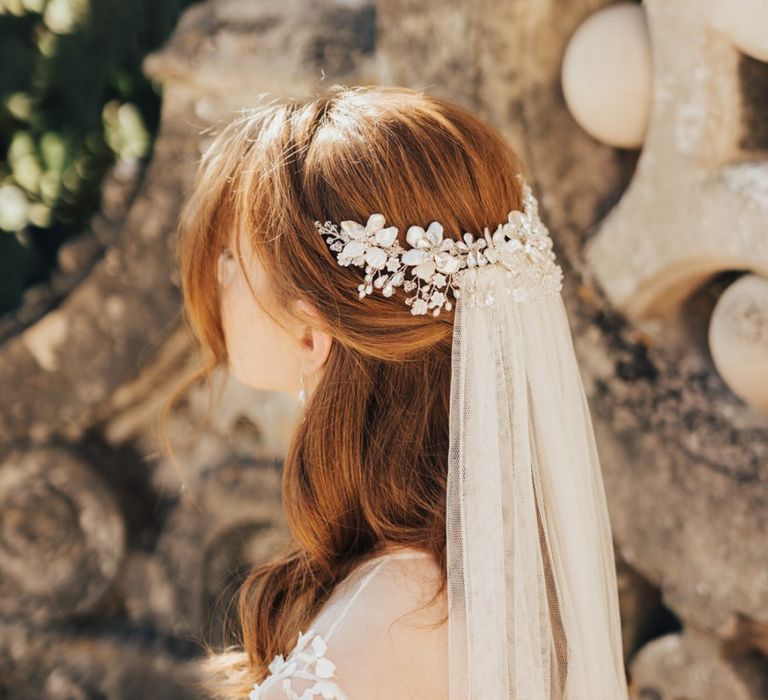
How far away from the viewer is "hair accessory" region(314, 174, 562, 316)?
1.33 metres

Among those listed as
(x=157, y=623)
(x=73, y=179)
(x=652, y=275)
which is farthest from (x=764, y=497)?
(x=73, y=179)

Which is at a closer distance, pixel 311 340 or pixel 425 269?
pixel 425 269

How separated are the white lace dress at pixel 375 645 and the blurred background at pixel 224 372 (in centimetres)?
61

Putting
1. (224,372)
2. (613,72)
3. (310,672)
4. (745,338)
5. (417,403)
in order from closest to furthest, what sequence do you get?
(310,672)
(417,403)
(745,338)
(613,72)
(224,372)

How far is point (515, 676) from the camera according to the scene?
4.34 ft

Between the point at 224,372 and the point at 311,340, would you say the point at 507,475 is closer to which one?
the point at 311,340

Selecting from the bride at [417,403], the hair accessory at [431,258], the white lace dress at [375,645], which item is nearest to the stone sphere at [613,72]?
the bride at [417,403]

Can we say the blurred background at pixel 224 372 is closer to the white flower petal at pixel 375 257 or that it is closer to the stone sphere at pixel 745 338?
the stone sphere at pixel 745 338

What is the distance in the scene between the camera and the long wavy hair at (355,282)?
136 centimetres

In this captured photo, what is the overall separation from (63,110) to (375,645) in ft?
7.41

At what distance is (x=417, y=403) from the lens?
146 centimetres

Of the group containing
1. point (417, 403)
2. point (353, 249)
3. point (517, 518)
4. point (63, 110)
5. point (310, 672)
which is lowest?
point (310, 672)

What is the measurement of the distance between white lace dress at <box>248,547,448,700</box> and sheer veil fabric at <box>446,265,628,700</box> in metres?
0.05

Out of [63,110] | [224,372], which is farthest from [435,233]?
[63,110]
